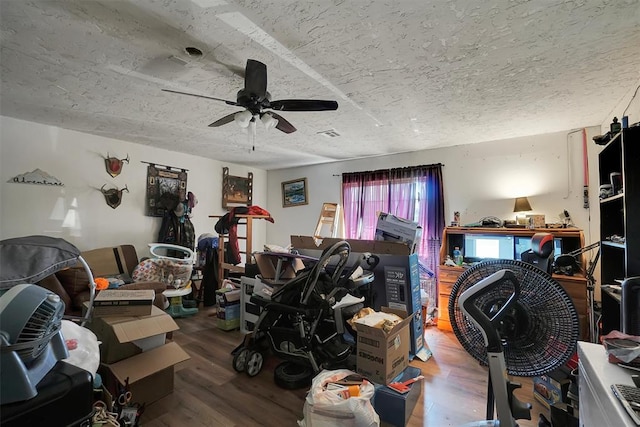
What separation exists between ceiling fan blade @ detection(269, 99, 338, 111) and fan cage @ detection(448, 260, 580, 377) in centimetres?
138

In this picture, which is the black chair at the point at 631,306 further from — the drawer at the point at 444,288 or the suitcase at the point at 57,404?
the suitcase at the point at 57,404

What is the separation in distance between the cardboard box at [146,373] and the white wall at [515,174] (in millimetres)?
3800

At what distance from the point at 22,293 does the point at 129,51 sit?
1.67 meters

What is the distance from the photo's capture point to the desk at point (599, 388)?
30.8 inches

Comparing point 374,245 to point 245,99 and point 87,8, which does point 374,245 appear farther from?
point 87,8

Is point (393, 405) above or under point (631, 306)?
under

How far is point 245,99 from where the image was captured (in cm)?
195

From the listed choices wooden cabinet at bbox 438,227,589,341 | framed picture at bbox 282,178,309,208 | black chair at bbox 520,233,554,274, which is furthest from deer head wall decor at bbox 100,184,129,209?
black chair at bbox 520,233,554,274

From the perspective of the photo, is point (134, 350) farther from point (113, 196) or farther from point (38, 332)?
point (113, 196)

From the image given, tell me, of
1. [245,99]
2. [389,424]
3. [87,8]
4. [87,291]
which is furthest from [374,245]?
[87,291]

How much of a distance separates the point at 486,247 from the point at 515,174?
1.08m

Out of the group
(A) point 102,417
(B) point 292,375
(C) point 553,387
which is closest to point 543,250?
(C) point 553,387

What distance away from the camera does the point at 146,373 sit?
5.99 ft

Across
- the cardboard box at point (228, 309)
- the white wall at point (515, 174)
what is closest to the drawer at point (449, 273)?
the white wall at point (515, 174)
